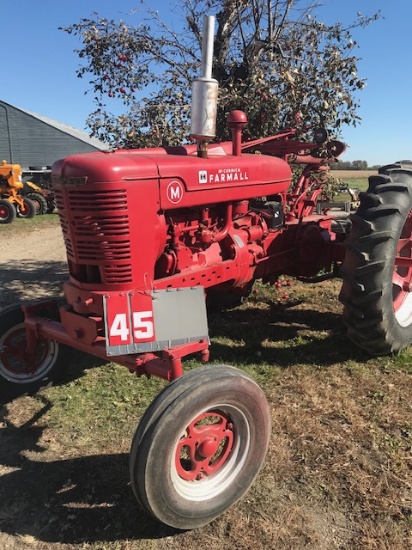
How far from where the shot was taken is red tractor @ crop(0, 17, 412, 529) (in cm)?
233

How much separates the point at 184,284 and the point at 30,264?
588cm

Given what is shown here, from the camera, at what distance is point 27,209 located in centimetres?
1574

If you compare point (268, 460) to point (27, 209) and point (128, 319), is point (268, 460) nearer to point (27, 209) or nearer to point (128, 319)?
point (128, 319)

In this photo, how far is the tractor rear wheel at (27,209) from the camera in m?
15.6

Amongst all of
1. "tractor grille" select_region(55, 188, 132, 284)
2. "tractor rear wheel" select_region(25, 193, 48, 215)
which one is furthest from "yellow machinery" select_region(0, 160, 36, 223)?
"tractor grille" select_region(55, 188, 132, 284)

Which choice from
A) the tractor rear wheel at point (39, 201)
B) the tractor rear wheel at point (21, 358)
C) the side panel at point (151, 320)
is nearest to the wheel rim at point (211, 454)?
the side panel at point (151, 320)

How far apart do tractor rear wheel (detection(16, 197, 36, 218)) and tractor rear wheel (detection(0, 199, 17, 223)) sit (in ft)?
4.50

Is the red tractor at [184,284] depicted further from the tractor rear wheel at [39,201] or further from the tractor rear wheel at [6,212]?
the tractor rear wheel at [39,201]

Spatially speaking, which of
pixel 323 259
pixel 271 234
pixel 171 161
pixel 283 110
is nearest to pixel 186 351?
pixel 171 161

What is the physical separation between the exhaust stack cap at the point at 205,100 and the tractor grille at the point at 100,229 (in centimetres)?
75

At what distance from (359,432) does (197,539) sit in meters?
1.24

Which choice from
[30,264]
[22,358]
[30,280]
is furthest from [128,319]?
[30,264]

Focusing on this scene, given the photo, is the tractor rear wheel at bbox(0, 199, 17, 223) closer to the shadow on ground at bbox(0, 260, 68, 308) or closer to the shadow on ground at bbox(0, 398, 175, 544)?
the shadow on ground at bbox(0, 260, 68, 308)

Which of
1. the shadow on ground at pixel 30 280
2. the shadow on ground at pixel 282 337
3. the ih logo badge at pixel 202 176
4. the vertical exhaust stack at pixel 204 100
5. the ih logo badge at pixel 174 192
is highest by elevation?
the vertical exhaust stack at pixel 204 100
